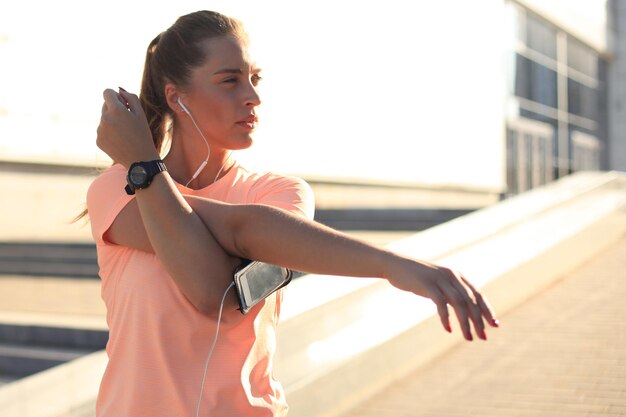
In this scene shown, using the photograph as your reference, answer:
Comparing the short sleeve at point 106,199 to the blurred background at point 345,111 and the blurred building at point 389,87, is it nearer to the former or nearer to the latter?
the blurred background at point 345,111

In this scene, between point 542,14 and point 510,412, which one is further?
point 542,14

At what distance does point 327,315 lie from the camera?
5859mm

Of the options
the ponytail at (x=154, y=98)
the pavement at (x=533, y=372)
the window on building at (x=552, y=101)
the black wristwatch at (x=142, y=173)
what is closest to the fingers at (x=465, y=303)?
the black wristwatch at (x=142, y=173)

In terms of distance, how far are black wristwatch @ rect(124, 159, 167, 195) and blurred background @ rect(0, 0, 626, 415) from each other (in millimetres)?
342

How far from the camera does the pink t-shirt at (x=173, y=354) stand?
1.71 m

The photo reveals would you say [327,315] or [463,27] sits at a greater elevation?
[463,27]

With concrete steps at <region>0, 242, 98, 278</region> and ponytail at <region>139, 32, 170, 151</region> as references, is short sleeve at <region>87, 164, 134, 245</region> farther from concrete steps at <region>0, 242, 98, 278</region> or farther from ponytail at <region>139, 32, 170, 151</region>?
concrete steps at <region>0, 242, 98, 278</region>

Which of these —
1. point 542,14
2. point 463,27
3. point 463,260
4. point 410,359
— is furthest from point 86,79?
point 542,14

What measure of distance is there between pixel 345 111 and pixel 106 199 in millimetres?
15974

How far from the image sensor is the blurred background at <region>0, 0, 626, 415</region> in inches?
393

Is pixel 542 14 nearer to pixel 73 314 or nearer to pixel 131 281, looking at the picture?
pixel 73 314

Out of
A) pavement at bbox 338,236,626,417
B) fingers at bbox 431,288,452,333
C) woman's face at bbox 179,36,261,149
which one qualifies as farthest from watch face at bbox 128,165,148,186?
pavement at bbox 338,236,626,417

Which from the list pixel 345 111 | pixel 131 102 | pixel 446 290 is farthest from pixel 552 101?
pixel 446 290

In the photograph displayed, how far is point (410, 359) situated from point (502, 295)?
6.32 feet
